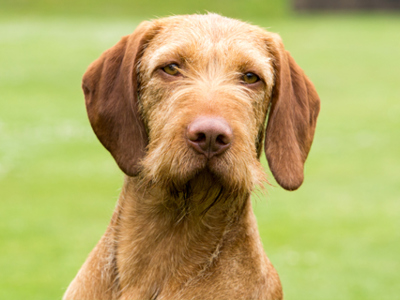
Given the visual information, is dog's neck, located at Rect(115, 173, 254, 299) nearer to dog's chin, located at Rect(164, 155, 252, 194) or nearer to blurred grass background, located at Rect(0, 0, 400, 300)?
dog's chin, located at Rect(164, 155, 252, 194)

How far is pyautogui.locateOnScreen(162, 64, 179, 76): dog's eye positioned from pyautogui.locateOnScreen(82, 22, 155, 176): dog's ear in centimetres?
21

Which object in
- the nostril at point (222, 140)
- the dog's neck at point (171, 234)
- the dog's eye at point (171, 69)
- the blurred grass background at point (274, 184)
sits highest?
the dog's eye at point (171, 69)

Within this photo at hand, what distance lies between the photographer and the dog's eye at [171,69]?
12.7 ft

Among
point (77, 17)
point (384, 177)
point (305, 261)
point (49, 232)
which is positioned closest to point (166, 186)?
point (305, 261)

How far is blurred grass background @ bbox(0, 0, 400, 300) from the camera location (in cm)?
803

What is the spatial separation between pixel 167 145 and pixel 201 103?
257 millimetres

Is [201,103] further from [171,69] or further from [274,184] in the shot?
[274,184]

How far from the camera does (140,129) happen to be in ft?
13.1

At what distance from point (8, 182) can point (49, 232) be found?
8.41 feet

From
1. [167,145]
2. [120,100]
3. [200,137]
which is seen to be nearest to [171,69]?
[120,100]

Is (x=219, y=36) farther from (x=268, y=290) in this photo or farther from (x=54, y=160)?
(x=54, y=160)

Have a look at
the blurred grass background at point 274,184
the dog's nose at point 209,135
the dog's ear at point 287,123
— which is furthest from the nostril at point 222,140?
the blurred grass background at point 274,184

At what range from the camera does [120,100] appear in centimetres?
404

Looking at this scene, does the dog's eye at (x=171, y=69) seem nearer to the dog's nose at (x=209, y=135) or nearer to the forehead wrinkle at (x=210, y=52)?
the forehead wrinkle at (x=210, y=52)
